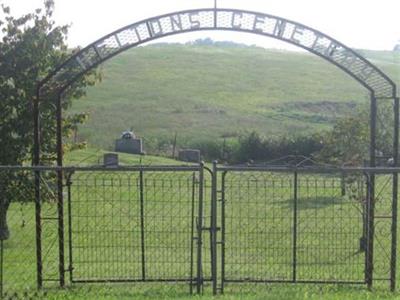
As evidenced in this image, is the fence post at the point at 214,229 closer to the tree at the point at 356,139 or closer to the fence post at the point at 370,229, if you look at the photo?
the fence post at the point at 370,229

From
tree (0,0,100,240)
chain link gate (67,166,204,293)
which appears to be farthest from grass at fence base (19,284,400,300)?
tree (0,0,100,240)

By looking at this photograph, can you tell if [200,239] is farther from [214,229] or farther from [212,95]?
[212,95]

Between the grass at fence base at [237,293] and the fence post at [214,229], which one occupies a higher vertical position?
the fence post at [214,229]

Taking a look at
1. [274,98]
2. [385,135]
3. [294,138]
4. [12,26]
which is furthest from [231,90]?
[12,26]

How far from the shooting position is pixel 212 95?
2808 inches

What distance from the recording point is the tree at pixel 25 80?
17.8m

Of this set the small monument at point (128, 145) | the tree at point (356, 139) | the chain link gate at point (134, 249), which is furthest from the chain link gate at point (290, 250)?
the small monument at point (128, 145)

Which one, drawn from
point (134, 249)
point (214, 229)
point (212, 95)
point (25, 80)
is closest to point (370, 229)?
point (214, 229)

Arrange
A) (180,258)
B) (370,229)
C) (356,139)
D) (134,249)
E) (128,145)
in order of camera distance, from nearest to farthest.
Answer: (370,229) < (180,258) < (134,249) < (356,139) < (128,145)

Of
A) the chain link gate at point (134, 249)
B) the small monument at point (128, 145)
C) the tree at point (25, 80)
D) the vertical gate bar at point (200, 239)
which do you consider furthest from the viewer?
the small monument at point (128, 145)

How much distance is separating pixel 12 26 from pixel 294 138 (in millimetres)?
27003

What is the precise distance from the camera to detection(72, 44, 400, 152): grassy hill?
55750 mm

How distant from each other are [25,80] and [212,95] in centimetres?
5350

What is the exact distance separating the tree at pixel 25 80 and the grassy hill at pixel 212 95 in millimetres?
27088
